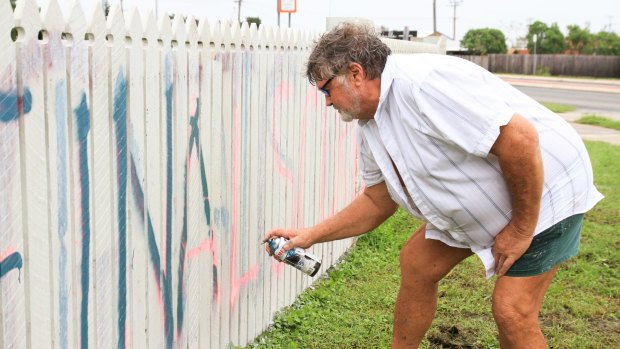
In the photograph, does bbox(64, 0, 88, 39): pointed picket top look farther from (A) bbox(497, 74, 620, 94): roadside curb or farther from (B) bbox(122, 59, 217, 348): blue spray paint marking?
(A) bbox(497, 74, 620, 94): roadside curb

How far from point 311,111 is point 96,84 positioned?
271 centimetres

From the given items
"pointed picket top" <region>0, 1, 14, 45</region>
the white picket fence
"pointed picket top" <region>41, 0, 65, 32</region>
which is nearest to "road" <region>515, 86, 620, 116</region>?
the white picket fence

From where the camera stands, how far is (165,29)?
10.2ft

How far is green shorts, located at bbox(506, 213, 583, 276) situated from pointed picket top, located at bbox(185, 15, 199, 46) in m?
1.69

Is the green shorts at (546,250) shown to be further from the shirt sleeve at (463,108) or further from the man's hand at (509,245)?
the shirt sleeve at (463,108)

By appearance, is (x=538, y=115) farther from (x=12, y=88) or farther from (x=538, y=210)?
(x=12, y=88)

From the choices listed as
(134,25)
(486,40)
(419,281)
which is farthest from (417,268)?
(486,40)

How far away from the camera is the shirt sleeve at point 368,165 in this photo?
3406 millimetres

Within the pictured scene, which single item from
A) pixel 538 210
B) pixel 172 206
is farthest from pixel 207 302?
pixel 538 210

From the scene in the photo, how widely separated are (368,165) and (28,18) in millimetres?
1712

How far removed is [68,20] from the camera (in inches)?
95.7

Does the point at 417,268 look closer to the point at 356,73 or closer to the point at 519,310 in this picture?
the point at 519,310

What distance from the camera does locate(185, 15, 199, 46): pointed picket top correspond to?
3.31 m

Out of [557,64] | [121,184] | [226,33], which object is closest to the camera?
[121,184]
